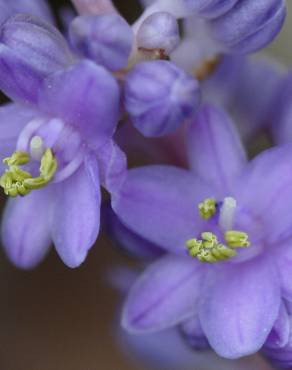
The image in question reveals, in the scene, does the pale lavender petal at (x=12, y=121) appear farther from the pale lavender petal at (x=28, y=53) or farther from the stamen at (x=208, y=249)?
the stamen at (x=208, y=249)

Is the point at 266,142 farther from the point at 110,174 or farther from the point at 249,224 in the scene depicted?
the point at 110,174

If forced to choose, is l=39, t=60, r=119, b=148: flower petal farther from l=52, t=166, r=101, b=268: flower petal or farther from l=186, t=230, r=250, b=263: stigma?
l=186, t=230, r=250, b=263: stigma

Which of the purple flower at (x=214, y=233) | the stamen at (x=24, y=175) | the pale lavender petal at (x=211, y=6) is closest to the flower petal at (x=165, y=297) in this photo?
the purple flower at (x=214, y=233)

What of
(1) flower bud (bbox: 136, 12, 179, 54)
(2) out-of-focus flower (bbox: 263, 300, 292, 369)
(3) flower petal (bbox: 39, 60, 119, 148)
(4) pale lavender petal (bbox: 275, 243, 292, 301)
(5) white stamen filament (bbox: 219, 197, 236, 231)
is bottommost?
(2) out-of-focus flower (bbox: 263, 300, 292, 369)

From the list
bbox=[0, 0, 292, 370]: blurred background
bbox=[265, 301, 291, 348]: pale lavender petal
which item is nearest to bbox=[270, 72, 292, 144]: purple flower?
bbox=[265, 301, 291, 348]: pale lavender petal

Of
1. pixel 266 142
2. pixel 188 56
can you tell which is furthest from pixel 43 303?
pixel 188 56

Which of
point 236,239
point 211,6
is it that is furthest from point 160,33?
point 236,239

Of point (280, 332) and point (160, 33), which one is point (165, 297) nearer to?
point (280, 332)
